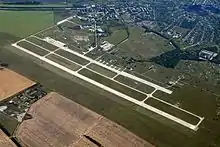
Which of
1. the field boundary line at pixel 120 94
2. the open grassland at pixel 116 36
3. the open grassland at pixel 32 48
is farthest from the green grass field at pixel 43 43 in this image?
the open grassland at pixel 116 36

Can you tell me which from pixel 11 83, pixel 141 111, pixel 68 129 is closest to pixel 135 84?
pixel 141 111

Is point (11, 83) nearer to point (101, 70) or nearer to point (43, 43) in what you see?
point (101, 70)

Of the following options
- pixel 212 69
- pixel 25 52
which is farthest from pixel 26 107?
pixel 212 69

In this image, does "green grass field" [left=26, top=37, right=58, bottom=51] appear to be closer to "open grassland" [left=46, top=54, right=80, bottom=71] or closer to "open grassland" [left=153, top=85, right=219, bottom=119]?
"open grassland" [left=46, top=54, right=80, bottom=71]

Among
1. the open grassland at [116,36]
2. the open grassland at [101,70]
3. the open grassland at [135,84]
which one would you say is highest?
the open grassland at [116,36]

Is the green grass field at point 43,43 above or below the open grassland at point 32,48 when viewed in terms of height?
above

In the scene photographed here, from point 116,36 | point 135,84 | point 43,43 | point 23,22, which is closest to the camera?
point 135,84

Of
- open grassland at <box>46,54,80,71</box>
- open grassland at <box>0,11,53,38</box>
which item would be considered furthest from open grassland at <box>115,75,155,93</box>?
open grassland at <box>0,11,53,38</box>

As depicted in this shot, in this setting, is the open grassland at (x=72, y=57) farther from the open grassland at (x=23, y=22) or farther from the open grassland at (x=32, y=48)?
the open grassland at (x=23, y=22)
